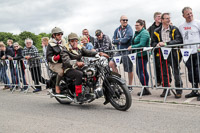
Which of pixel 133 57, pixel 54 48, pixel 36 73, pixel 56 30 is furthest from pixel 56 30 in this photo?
pixel 36 73

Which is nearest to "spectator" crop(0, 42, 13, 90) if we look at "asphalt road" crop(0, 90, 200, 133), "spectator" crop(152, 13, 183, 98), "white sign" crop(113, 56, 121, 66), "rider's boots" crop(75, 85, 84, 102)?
"asphalt road" crop(0, 90, 200, 133)

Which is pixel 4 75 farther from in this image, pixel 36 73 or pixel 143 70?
pixel 143 70

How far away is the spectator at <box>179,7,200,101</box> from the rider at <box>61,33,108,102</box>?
86.1 inches

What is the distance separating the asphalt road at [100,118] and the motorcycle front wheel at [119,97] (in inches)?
5.4

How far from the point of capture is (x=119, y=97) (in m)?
5.79

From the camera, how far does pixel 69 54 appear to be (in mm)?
6320

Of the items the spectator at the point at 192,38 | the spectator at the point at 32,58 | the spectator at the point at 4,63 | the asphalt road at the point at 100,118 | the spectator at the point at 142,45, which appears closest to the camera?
the asphalt road at the point at 100,118

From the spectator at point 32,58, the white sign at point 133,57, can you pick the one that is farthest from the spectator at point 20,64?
the white sign at point 133,57

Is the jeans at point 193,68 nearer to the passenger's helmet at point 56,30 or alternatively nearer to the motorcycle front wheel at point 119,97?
the motorcycle front wheel at point 119,97

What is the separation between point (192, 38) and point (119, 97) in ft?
7.96

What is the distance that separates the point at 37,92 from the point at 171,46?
528 centimetres

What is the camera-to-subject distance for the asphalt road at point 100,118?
4.57 m

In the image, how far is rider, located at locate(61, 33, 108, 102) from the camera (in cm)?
611

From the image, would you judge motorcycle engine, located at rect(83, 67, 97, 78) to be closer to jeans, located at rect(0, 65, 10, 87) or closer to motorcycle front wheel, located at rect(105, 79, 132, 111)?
motorcycle front wheel, located at rect(105, 79, 132, 111)
